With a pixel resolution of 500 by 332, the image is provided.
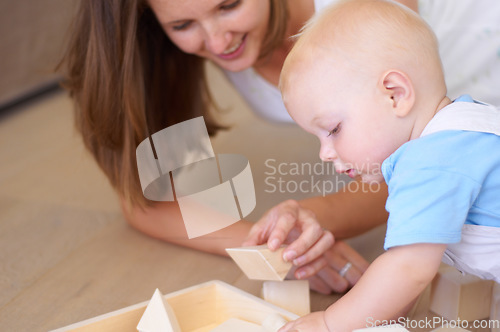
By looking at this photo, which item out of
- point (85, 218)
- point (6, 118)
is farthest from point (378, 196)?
point (6, 118)

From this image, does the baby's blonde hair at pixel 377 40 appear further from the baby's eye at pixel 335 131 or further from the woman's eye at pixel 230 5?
the woman's eye at pixel 230 5

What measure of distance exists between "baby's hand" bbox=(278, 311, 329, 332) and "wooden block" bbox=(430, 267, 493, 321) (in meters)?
0.20

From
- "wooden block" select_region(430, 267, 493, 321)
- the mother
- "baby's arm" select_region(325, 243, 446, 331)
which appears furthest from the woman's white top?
"baby's arm" select_region(325, 243, 446, 331)

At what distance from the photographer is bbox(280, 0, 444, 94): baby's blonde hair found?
1.82 feet

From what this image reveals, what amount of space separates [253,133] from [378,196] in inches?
14.4

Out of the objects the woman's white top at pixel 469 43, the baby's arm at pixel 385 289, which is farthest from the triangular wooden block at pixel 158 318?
the woman's white top at pixel 469 43

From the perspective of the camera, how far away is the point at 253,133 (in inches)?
45.4

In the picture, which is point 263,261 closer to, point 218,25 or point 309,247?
point 309,247

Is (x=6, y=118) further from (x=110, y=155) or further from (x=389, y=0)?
(x=389, y=0)

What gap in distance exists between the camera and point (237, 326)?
641mm

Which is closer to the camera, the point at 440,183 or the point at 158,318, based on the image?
the point at 440,183

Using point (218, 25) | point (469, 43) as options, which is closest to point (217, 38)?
point (218, 25)

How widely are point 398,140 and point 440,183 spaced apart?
0.28 ft

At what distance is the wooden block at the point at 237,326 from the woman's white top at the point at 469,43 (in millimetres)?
469
